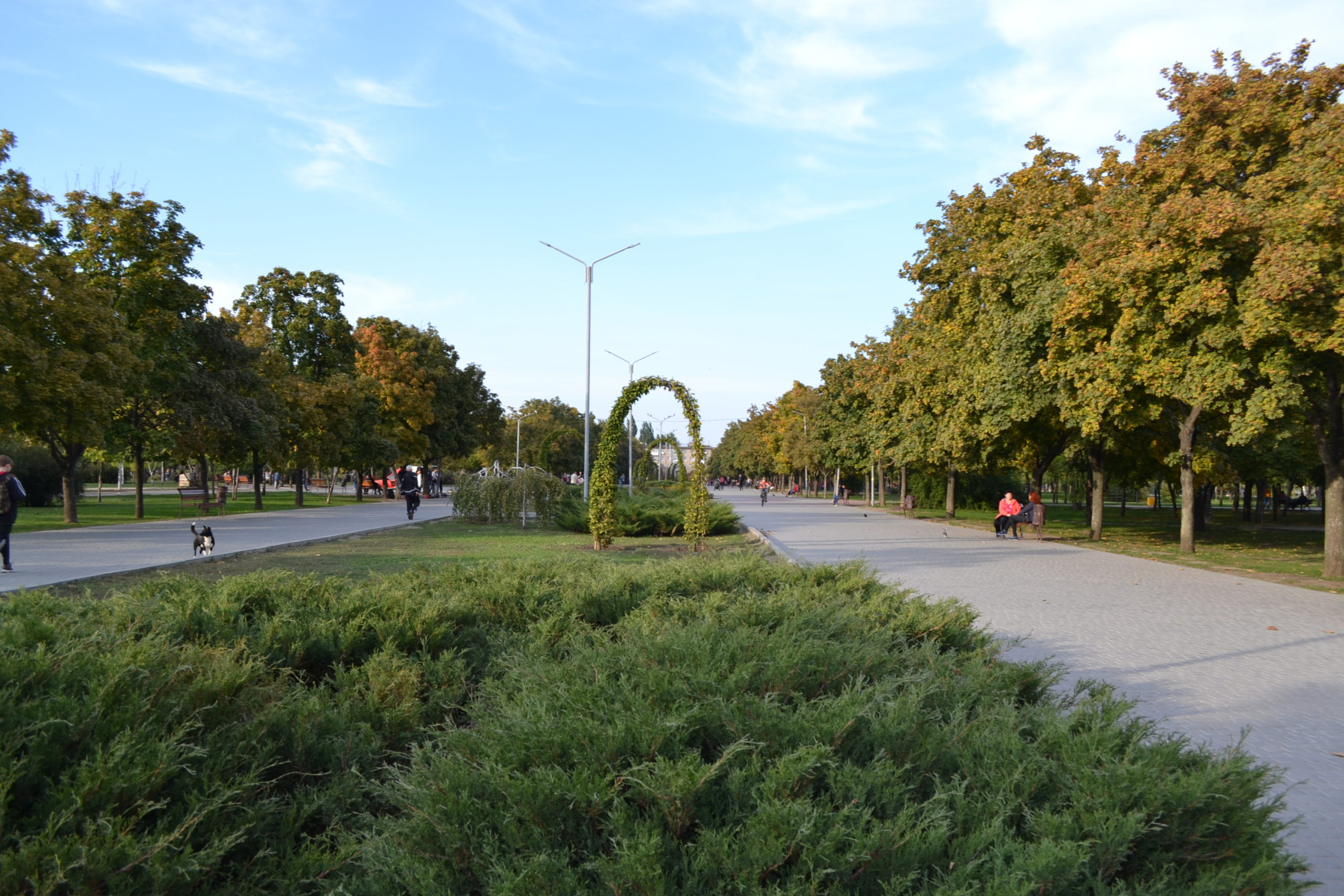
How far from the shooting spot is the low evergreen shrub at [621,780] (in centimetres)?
284

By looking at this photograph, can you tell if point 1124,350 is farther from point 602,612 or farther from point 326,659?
point 326,659

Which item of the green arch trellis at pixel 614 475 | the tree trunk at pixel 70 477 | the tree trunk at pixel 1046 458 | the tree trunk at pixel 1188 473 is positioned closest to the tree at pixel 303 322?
the tree trunk at pixel 70 477

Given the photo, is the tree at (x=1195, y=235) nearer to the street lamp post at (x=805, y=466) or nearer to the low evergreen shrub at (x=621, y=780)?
the low evergreen shrub at (x=621, y=780)

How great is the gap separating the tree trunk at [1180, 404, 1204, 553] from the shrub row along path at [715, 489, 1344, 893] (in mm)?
2159

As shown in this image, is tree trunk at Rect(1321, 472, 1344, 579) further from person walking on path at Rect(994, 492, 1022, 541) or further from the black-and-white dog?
the black-and-white dog

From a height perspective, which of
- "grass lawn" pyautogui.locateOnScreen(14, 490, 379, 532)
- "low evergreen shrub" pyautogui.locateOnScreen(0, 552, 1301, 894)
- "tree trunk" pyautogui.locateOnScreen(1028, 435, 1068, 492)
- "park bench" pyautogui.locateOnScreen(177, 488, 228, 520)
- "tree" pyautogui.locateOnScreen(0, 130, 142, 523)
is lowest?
"grass lawn" pyautogui.locateOnScreen(14, 490, 379, 532)

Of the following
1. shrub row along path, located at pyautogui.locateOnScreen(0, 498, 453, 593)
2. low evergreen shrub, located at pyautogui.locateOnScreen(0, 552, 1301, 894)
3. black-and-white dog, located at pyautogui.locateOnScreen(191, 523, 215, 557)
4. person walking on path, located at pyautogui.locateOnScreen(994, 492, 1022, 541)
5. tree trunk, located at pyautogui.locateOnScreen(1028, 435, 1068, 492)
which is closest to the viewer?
low evergreen shrub, located at pyautogui.locateOnScreen(0, 552, 1301, 894)

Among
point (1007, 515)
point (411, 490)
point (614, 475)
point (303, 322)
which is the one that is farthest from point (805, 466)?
point (614, 475)

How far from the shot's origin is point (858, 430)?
50.4m

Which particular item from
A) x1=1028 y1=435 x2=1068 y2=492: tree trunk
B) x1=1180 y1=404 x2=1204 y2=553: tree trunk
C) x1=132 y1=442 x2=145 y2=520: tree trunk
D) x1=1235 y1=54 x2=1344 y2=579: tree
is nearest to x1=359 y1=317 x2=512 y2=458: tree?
x1=132 y1=442 x2=145 y2=520: tree trunk

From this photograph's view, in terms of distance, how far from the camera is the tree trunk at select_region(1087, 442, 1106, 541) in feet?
88.9

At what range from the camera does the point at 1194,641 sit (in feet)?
32.7

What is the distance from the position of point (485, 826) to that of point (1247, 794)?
2618mm

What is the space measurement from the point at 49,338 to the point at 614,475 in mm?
14186
